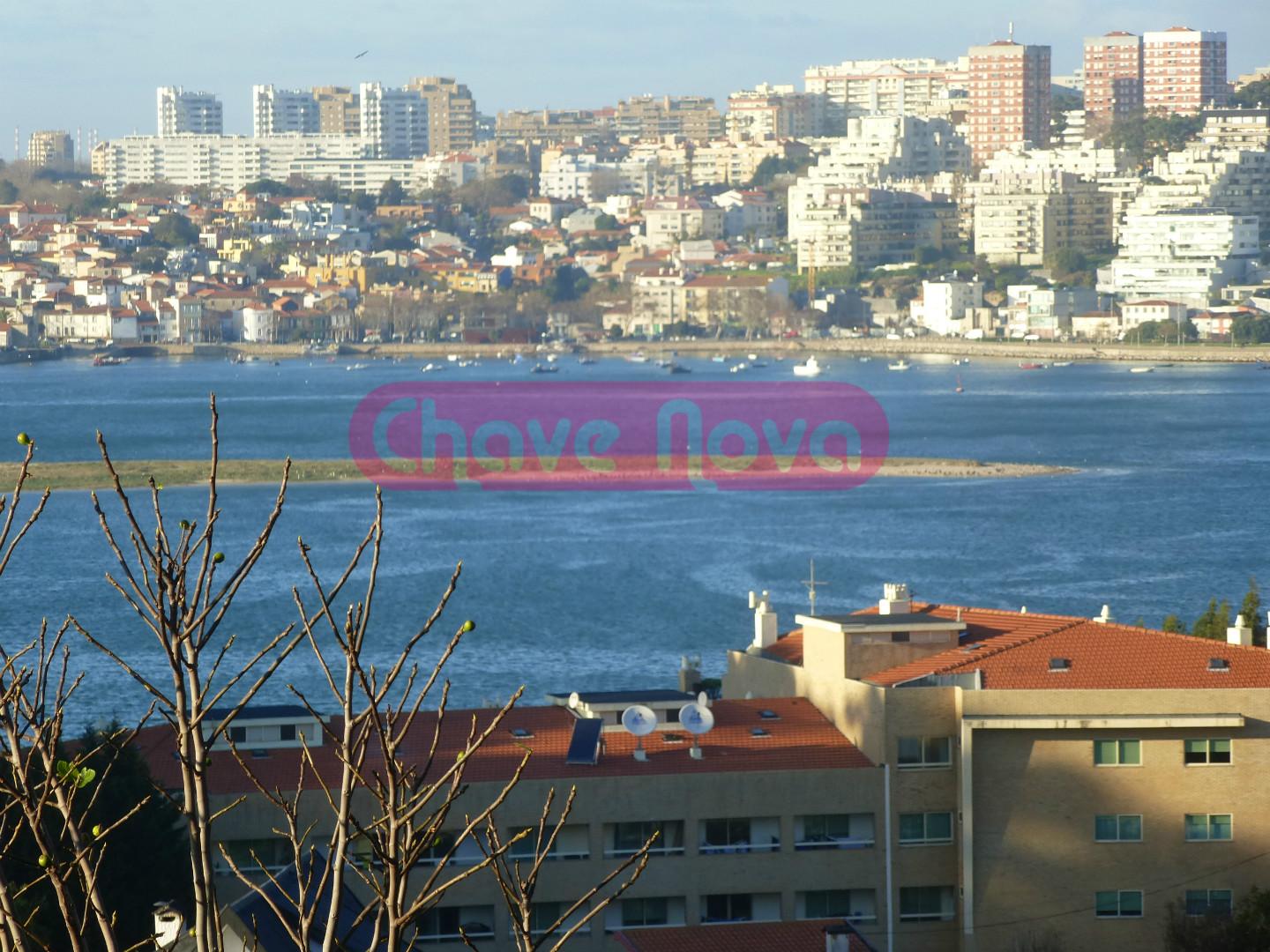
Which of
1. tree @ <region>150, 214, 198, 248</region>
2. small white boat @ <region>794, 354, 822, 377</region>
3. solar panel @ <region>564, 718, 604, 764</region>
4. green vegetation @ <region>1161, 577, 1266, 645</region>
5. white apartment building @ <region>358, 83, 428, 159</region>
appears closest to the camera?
solar panel @ <region>564, 718, 604, 764</region>

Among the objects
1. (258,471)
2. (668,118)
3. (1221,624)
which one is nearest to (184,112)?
(668,118)

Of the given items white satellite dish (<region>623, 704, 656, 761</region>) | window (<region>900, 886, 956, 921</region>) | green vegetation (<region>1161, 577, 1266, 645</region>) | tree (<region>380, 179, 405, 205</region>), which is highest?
tree (<region>380, 179, 405, 205</region>)

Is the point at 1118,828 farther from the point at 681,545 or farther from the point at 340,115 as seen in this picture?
the point at 340,115

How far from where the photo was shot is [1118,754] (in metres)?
6.53

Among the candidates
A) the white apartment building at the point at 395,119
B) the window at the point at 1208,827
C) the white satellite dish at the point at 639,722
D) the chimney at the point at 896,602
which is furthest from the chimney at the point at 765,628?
the white apartment building at the point at 395,119

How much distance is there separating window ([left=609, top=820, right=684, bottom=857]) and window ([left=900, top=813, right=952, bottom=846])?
65cm

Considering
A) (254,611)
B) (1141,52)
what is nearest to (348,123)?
(1141,52)

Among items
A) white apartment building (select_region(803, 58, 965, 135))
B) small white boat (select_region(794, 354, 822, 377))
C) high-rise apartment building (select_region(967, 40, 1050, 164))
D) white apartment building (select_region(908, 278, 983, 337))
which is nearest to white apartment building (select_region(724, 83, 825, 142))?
white apartment building (select_region(803, 58, 965, 135))

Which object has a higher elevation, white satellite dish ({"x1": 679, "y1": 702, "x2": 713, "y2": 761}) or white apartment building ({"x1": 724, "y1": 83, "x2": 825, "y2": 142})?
white apartment building ({"x1": 724, "y1": 83, "x2": 825, "y2": 142})

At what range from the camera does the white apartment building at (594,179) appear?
3211 inches

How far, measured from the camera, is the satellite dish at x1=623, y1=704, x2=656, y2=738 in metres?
6.51

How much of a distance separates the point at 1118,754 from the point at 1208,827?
32 centimetres

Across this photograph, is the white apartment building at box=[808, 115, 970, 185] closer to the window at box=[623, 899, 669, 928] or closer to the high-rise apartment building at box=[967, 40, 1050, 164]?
the high-rise apartment building at box=[967, 40, 1050, 164]

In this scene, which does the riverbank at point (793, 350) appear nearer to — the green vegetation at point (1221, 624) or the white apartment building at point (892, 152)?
the white apartment building at point (892, 152)
